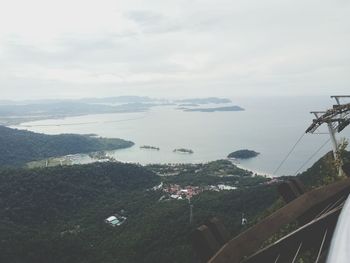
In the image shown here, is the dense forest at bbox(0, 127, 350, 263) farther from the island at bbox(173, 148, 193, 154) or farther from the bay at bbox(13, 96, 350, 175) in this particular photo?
the island at bbox(173, 148, 193, 154)

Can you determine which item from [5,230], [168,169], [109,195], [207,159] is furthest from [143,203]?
[207,159]

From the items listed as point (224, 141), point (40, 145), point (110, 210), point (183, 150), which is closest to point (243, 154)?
point (183, 150)

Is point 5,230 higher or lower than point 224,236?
lower

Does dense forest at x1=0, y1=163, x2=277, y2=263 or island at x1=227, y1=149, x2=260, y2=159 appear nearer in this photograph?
dense forest at x1=0, y1=163, x2=277, y2=263

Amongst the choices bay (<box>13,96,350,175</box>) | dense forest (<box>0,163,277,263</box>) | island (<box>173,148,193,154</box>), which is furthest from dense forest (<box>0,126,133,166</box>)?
dense forest (<box>0,163,277,263</box>)

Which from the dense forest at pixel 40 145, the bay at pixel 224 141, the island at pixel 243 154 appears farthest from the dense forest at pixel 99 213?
the dense forest at pixel 40 145

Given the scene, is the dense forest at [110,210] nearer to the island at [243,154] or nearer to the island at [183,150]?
the island at [243,154]

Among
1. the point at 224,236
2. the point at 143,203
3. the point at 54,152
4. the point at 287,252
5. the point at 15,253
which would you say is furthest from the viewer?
the point at 54,152

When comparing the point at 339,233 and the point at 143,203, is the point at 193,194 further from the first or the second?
the point at 339,233

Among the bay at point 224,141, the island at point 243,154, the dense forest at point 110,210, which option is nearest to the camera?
the dense forest at point 110,210
